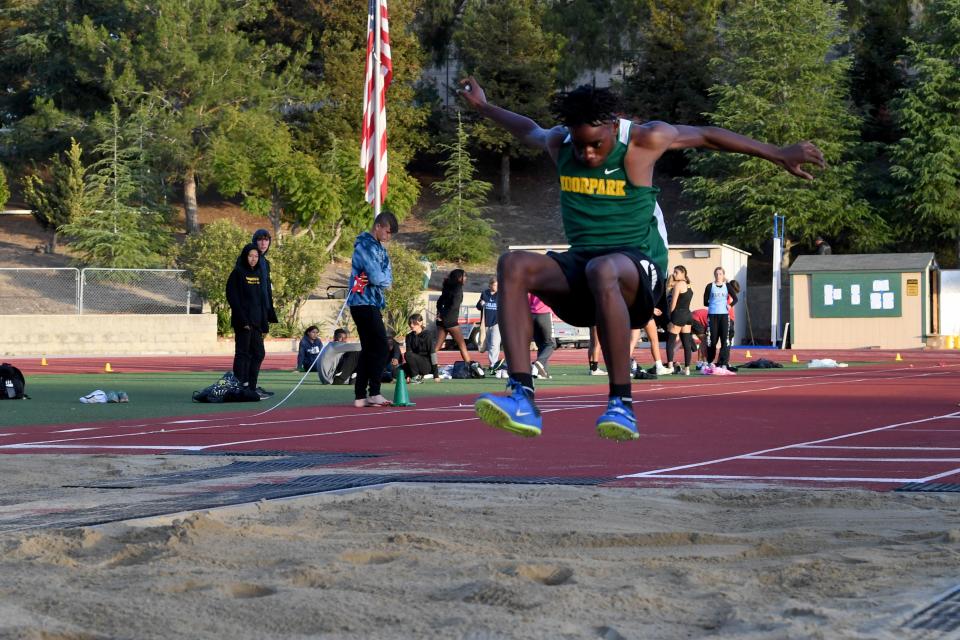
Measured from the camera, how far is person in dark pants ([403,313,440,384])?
18.7 metres

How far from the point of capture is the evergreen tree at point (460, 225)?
52.9 meters

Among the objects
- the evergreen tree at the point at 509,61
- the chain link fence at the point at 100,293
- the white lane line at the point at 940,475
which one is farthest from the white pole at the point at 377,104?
the evergreen tree at the point at 509,61

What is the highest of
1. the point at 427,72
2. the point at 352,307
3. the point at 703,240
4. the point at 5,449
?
the point at 427,72

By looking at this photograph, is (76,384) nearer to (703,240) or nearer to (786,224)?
(786,224)

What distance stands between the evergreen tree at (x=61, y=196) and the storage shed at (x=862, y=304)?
2536 centimetres

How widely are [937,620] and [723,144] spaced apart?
2.99 m

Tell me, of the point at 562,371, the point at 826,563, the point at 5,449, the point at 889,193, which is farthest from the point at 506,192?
the point at 826,563

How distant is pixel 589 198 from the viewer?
18.7 feet

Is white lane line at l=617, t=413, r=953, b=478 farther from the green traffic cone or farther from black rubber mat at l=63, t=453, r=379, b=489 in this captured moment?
the green traffic cone

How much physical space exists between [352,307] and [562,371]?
428 inches

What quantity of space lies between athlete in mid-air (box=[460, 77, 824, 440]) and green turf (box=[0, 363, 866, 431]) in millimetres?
7051

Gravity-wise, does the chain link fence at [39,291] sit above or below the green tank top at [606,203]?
above

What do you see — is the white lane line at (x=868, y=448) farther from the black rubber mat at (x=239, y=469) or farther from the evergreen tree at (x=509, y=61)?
the evergreen tree at (x=509, y=61)

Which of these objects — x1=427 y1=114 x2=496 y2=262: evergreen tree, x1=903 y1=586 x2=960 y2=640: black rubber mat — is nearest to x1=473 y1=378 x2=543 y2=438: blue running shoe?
x1=903 y1=586 x2=960 y2=640: black rubber mat
